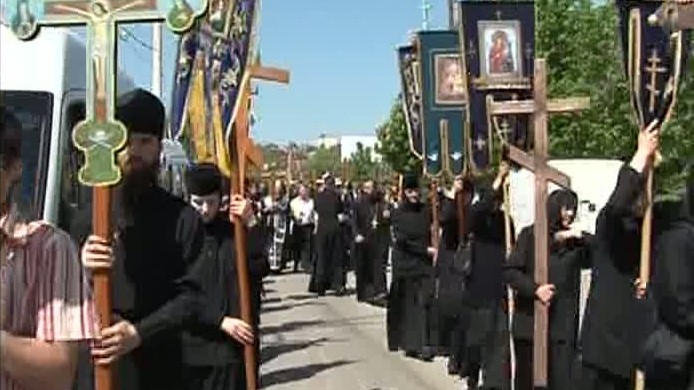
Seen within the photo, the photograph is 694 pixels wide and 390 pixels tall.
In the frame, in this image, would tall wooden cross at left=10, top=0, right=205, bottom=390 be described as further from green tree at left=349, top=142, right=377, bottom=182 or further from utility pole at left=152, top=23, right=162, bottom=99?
green tree at left=349, top=142, right=377, bottom=182

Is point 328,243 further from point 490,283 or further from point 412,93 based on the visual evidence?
point 490,283

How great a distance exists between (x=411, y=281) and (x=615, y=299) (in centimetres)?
785

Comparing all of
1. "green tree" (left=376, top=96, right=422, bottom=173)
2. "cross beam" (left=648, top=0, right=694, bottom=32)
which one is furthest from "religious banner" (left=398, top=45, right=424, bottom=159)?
"green tree" (left=376, top=96, right=422, bottom=173)

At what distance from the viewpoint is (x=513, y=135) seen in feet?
32.7

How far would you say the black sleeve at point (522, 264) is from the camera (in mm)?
8781

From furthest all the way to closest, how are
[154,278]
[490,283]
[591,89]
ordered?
[591,89]
[490,283]
[154,278]

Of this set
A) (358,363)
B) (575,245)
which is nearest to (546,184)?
(575,245)

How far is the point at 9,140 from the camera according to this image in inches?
134

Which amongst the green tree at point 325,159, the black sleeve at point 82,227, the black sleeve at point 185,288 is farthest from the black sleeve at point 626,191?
the green tree at point 325,159

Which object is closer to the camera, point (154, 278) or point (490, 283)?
point (154, 278)

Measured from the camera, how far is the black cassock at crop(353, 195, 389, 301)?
20.8 m

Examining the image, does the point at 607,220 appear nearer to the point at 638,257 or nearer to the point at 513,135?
the point at 638,257

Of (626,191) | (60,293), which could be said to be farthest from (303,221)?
(60,293)

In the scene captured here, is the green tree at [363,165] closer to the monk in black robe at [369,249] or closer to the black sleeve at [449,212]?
the monk in black robe at [369,249]
